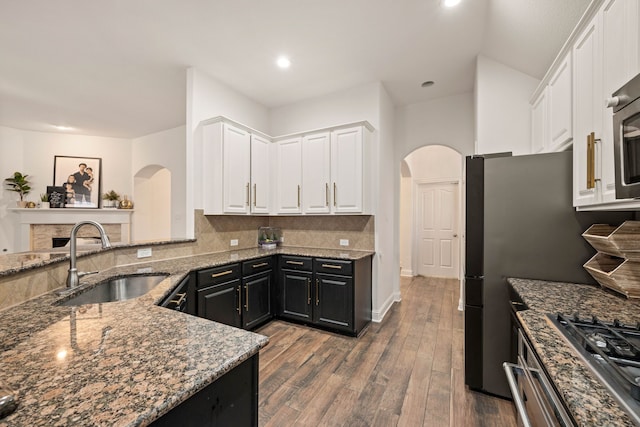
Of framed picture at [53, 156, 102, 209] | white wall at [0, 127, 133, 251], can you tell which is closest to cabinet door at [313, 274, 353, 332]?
white wall at [0, 127, 133, 251]

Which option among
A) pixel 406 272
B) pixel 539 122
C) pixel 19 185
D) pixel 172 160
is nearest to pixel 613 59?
pixel 539 122

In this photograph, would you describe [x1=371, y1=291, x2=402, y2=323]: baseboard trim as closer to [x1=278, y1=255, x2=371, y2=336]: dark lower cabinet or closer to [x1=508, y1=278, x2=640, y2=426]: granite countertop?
[x1=278, y1=255, x2=371, y2=336]: dark lower cabinet

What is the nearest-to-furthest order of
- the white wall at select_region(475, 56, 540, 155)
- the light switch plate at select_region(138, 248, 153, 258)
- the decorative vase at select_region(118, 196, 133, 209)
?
the light switch plate at select_region(138, 248, 153, 258) < the white wall at select_region(475, 56, 540, 155) < the decorative vase at select_region(118, 196, 133, 209)

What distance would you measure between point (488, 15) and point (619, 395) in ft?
9.46

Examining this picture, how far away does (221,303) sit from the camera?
101 inches

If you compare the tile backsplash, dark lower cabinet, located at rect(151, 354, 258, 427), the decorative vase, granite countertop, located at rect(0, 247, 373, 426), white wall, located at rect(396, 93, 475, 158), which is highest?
white wall, located at rect(396, 93, 475, 158)

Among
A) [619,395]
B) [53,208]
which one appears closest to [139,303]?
[619,395]

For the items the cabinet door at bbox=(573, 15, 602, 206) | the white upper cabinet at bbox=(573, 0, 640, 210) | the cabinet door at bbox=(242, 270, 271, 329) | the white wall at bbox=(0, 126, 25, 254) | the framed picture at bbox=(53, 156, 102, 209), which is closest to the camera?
the white upper cabinet at bbox=(573, 0, 640, 210)

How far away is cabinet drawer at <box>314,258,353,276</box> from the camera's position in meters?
2.90

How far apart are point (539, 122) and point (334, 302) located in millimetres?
2643

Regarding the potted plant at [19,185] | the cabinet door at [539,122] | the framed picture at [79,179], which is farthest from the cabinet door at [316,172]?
the potted plant at [19,185]

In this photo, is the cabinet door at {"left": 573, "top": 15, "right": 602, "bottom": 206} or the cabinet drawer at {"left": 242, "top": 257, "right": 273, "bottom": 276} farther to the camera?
the cabinet drawer at {"left": 242, "top": 257, "right": 273, "bottom": 276}

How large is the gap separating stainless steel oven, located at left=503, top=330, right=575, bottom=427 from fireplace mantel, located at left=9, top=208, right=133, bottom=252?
672cm

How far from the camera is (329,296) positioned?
300 centimetres
